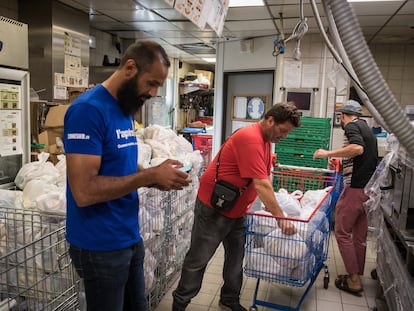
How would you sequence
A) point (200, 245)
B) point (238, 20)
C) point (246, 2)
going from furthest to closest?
point (238, 20), point (246, 2), point (200, 245)

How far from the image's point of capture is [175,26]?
5.84 m

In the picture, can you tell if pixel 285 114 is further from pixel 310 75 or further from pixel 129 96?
pixel 310 75

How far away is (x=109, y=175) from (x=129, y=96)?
1.11 feet

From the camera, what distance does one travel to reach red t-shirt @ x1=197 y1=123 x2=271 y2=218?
243cm

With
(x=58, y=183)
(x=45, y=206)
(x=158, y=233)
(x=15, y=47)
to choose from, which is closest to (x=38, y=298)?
(x=45, y=206)

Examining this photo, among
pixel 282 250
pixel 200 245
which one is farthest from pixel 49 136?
pixel 282 250

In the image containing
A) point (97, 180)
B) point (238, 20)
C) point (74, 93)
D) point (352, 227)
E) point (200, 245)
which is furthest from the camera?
point (238, 20)

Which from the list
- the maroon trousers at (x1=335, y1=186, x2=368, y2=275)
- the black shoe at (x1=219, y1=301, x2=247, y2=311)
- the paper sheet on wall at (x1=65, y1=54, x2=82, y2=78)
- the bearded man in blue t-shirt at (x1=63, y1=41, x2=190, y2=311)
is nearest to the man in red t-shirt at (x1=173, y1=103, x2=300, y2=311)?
the black shoe at (x1=219, y1=301, x2=247, y2=311)

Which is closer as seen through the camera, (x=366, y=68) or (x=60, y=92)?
Answer: (x=366, y=68)

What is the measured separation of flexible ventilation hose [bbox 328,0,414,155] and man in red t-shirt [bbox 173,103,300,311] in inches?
57.6

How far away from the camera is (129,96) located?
157cm

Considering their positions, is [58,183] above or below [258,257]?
above

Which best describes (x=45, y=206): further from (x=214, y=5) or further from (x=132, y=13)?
(x=132, y=13)

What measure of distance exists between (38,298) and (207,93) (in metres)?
9.36
